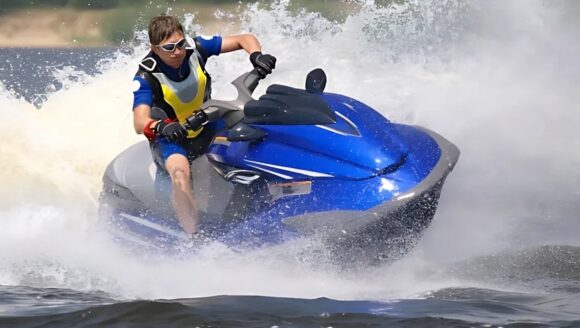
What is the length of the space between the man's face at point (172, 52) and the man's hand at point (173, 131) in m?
0.53

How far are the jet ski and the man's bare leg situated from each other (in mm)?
65

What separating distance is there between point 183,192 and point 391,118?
4.56 meters

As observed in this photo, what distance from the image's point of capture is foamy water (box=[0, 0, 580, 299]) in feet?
18.1

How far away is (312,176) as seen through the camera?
5301 mm

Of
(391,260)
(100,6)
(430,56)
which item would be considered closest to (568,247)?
(391,260)

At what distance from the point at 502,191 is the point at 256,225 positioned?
3064mm

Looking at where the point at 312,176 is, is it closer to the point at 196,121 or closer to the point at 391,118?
the point at 196,121

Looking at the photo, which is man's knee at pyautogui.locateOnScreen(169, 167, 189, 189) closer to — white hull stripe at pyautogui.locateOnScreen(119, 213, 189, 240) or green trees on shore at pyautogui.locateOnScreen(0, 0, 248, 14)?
white hull stripe at pyautogui.locateOnScreen(119, 213, 189, 240)

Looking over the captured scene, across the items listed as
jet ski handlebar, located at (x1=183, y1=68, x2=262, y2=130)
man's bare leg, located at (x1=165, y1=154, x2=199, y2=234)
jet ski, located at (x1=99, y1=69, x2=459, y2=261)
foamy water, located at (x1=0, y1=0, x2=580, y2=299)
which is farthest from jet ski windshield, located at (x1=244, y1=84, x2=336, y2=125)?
foamy water, located at (x1=0, y1=0, x2=580, y2=299)

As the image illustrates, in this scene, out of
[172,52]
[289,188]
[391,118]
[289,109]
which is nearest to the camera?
[289,188]

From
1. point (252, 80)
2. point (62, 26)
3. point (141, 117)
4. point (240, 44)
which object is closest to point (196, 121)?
point (141, 117)

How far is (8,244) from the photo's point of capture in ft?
22.1

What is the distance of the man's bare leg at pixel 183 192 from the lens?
221 inches

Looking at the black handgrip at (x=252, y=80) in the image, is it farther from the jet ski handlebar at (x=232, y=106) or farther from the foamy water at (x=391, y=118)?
the foamy water at (x=391, y=118)
